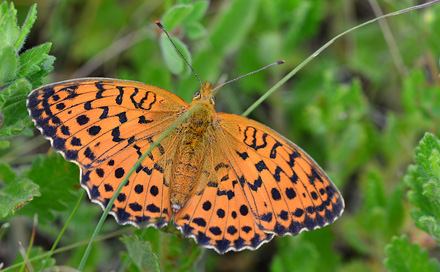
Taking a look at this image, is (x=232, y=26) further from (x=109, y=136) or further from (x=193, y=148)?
(x=109, y=136)

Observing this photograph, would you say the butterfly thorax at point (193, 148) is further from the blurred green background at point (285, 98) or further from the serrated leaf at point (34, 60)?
the serrated leaf at point (34, 60)

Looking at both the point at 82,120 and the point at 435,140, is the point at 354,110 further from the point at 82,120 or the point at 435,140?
the point at 82,120

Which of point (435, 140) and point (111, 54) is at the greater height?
point (111, 54)

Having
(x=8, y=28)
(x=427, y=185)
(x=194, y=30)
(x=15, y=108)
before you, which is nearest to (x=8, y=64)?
(x=8, y=28)

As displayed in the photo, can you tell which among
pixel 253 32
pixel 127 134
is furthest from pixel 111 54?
pixel 127 134

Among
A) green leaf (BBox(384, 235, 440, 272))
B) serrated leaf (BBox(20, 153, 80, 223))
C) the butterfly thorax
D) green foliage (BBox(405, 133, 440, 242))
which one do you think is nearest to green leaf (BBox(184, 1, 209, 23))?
the butterfly thorax

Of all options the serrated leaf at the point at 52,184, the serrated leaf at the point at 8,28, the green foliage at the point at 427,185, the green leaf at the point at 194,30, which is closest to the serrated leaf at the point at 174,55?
the green leaf at the point at 194,30
